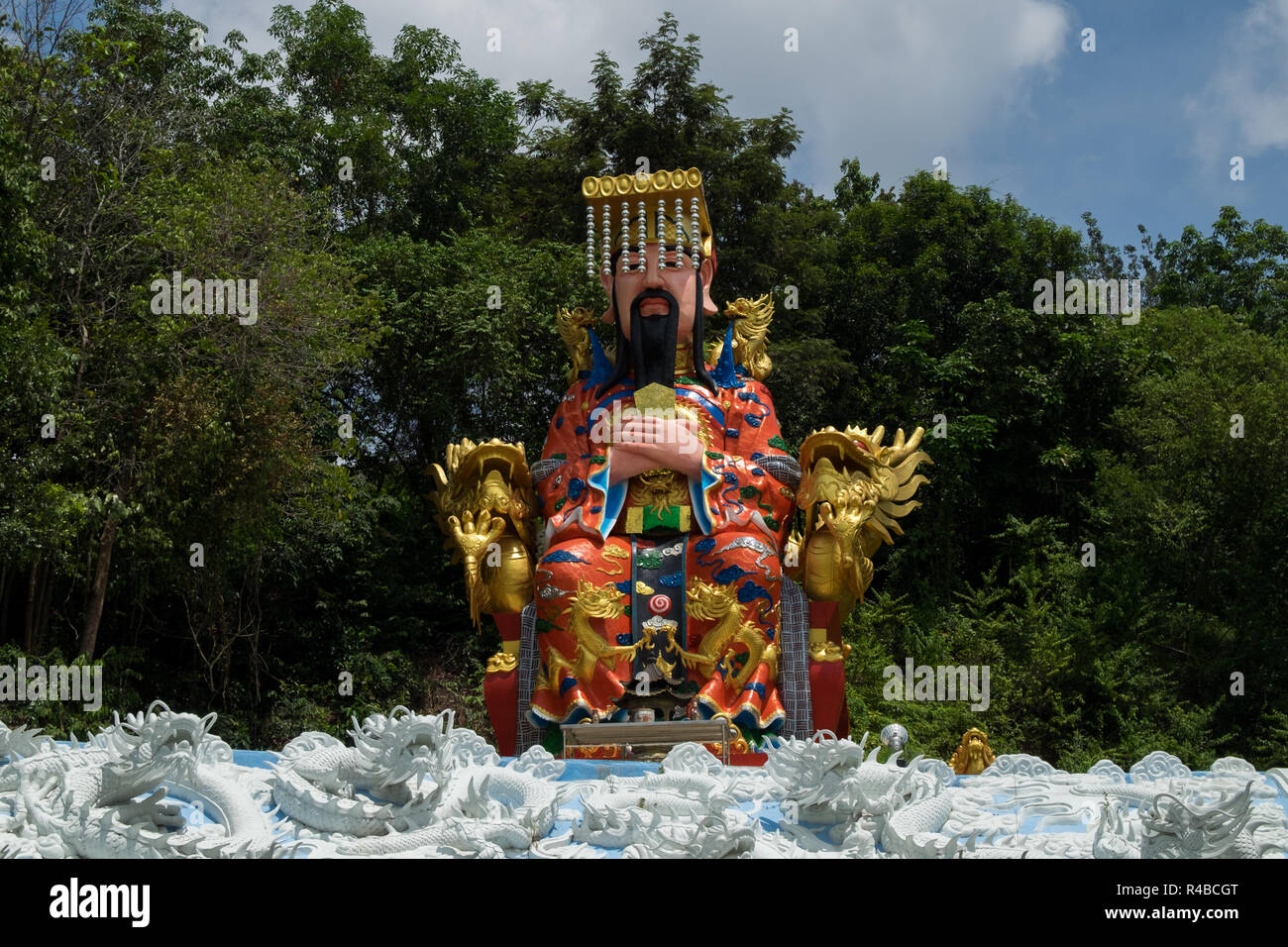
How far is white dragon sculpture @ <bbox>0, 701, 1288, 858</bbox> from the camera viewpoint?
230 inches

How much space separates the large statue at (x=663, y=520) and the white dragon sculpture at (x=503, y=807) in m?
3.36

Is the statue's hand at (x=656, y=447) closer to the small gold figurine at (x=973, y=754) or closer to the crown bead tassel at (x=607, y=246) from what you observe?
the crown bead tassel at (x=607, y=246)

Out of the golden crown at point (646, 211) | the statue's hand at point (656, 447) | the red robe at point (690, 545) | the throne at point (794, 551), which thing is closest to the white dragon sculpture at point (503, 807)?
the red robe at point (690, 545)

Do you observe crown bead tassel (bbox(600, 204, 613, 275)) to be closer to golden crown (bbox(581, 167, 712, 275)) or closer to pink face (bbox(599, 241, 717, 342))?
golden crown (bbox(581, 167, 712, 275))

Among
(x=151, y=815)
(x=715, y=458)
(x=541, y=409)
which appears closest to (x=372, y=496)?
(x=541, y=409)

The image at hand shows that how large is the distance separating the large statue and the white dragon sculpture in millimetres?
3356

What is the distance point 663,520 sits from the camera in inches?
411

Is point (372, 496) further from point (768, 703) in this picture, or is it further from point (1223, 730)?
point (1223, 730)

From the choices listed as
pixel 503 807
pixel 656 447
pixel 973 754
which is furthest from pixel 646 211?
pixel 503 807

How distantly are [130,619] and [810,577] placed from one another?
7898mm

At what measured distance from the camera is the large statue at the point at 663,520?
392 inches

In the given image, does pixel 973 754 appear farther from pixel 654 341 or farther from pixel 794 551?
pixel 654 341

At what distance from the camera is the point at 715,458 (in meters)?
10.6

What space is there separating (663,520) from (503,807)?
4.42m
